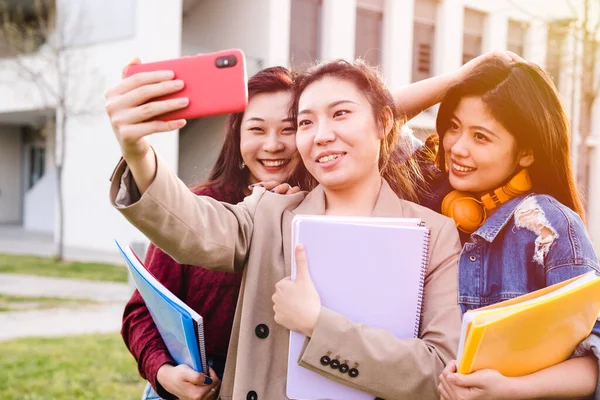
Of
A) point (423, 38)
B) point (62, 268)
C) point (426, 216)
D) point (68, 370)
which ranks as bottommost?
point (62, 268)

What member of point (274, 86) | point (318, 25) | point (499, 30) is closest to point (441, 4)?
point (499, 30)

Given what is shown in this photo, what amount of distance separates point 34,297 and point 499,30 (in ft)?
42.4

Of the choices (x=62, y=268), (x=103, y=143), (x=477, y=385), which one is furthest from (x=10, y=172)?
(x=477, y=385)

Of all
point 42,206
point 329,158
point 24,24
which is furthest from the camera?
point 42,206

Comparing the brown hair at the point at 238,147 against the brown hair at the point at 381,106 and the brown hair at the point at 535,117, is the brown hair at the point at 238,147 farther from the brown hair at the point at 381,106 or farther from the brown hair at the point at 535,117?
the brown hair at the point at 535,117

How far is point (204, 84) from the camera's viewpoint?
1.36 m

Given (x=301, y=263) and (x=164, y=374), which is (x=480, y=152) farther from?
(x=164, y=374)

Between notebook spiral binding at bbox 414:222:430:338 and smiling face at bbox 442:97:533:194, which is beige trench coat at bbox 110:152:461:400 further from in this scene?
smiling face at bbox 442:97:533:194

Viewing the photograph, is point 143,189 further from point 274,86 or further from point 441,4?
point 441,4

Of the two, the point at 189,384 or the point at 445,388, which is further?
the point at 189,384

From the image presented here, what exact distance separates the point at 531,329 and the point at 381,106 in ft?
2.28

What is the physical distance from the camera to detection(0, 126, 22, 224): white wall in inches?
821

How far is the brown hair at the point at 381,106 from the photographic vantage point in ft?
5.72

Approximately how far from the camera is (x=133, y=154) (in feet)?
4.50
